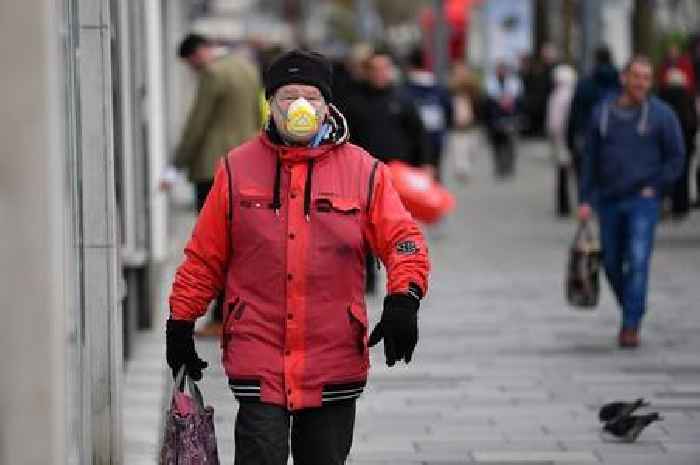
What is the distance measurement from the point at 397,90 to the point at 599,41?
7.43 meters

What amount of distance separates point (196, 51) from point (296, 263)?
7.09 m

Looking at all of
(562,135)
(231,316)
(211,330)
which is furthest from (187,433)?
(562,135)

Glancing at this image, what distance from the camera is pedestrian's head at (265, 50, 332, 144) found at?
6.00 metres

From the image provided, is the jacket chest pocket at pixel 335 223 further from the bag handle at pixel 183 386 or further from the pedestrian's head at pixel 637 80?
the pedestrian's head at pixel 637 80

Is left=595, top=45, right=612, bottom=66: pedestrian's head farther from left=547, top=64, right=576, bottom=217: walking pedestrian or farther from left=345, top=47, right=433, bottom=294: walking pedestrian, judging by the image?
left=345, top=47, right=433, bottom=294: walking pedestrian

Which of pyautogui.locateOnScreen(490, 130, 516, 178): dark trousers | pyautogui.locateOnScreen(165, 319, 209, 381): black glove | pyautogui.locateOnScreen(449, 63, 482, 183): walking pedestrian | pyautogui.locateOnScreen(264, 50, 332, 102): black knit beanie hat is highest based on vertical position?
pyautogui.locateOnScreen(264, 50, 332, 102): black knit beanie hat

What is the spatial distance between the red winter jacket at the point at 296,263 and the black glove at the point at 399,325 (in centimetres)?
5

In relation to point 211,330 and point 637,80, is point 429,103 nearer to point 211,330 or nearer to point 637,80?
point 211,330

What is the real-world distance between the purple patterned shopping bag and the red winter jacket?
145mm

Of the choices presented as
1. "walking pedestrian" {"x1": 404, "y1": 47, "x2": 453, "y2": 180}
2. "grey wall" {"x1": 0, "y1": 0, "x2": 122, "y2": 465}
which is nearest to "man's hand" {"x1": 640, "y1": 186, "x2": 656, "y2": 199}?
"grey wall" {"x1": 0, "y1": 0, "x2": 122, "y2": 465}

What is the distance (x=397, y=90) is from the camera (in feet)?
56.9

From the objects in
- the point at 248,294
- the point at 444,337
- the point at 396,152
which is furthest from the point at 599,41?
the point at 248,294

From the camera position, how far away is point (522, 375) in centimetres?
1128

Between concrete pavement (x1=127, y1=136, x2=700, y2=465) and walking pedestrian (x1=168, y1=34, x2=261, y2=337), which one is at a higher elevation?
walking pedestrian (x1=168, y1=34, x2=261, y2=337)
